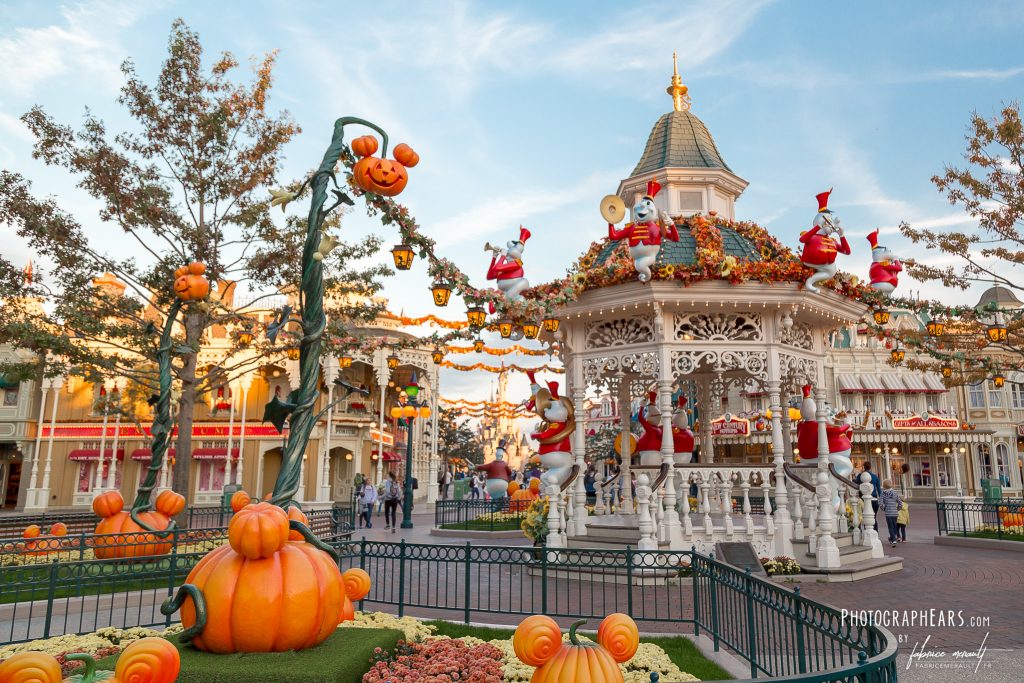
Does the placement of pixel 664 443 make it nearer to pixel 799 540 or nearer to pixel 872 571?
pixel 799 540

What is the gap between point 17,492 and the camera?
36.4 metres

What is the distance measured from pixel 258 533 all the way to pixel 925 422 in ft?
131

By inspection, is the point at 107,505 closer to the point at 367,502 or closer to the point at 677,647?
the point at 677,647

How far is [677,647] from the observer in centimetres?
650

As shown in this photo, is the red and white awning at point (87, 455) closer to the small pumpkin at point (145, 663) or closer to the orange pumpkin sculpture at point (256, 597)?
the orange pumpkin sculpture at point (256, 597)

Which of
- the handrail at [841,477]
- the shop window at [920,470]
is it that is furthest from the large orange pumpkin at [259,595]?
the shop window at [920,470]

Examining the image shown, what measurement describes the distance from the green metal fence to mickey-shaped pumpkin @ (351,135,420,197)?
16.4 meters

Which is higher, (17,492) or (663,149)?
(663,149)

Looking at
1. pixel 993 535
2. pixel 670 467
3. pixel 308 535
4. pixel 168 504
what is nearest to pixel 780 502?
pixel 670 467

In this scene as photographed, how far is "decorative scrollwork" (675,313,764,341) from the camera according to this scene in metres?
11.7

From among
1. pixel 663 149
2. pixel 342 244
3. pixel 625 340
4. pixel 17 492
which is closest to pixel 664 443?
pixel 625 340

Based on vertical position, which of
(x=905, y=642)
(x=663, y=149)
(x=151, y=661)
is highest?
(x=663, y=149)

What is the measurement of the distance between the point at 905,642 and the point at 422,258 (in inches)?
307

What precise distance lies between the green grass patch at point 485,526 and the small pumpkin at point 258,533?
49.7 ft
